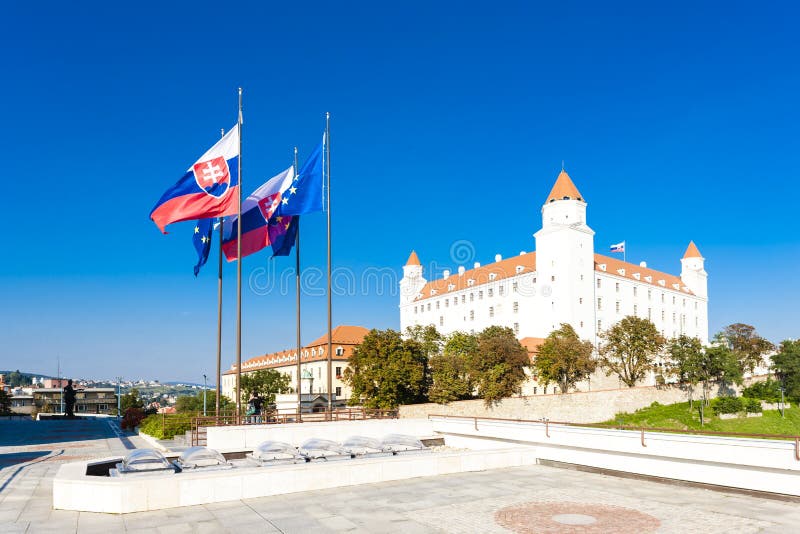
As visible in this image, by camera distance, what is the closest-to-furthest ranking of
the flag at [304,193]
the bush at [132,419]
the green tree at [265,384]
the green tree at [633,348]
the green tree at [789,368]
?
1. the flag at [304,193]
2. the bush at [132,419]
3. the green tree at [633,348]
4. the green tree at [789,368]
5. the green tree at [265,384]

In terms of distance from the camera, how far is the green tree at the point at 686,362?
69.9m

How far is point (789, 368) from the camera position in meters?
78.0

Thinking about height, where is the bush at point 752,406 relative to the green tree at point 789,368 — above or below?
below

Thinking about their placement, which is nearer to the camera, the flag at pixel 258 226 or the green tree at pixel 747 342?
the flag at pixel 258 226

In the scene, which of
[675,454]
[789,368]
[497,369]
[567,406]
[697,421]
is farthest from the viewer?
[789,368]

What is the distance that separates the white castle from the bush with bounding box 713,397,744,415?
20.5m

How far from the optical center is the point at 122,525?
12578 millimetres

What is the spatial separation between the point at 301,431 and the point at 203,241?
9.36m

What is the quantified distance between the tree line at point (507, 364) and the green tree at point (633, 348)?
11 cm

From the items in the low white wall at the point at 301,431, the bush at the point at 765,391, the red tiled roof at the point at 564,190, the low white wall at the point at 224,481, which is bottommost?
the bush at the point at 765,391

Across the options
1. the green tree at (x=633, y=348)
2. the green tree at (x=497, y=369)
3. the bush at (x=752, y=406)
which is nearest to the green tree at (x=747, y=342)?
→ the bush at (x=752, y=406)

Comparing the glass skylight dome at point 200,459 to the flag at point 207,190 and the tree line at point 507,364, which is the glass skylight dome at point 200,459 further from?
the tree line at point 507,364

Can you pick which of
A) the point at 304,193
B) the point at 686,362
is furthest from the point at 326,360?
the point at 304,193

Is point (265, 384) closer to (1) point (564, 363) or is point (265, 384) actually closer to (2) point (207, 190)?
(1) point (564, 363)
